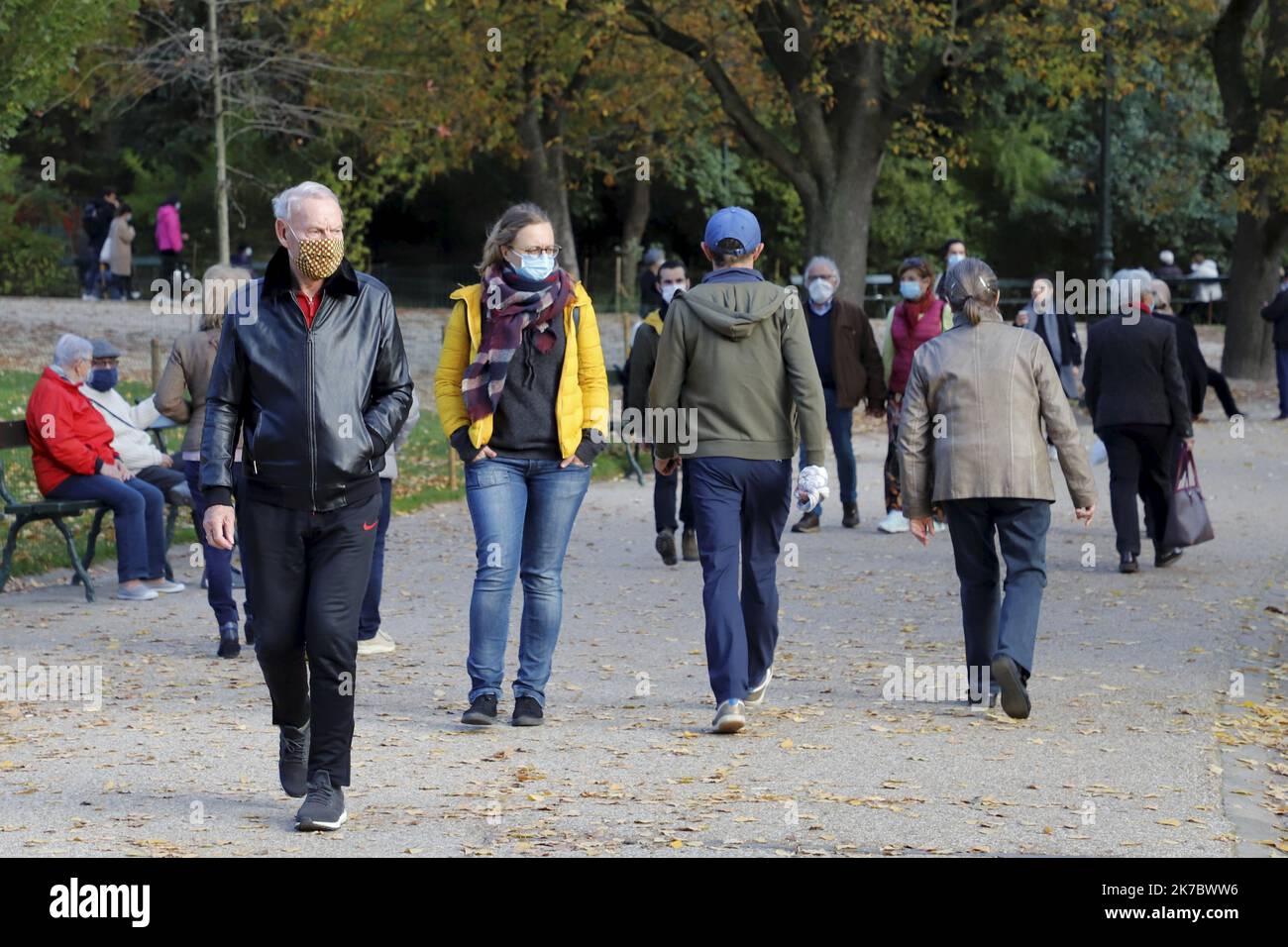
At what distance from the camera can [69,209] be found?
4088cm

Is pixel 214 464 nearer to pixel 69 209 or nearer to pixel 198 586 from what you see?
pixel 198 586

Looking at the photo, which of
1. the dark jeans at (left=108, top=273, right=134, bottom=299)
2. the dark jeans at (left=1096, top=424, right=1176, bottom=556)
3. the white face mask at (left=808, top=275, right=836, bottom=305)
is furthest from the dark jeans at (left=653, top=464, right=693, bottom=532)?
the dark jeans at (left=108, top=273, right=134, bottom=299)

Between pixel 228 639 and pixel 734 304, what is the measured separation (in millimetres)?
3219

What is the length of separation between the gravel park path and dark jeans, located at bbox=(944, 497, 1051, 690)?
1.04ft

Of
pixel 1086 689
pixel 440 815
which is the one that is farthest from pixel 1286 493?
pixel 440 815

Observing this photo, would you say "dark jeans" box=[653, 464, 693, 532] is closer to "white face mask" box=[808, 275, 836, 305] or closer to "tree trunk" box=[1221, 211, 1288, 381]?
"white face mask" box=[808, 275, 836, 305]

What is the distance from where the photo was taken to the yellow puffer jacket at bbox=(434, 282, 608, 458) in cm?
756

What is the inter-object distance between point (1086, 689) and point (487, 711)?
2686 mm

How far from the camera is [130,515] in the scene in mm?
11445

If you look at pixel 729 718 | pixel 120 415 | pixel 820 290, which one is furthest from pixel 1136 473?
pixel 120 415

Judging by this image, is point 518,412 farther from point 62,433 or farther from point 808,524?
point 808,524

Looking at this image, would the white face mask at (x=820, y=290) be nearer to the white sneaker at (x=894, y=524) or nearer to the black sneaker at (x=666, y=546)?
the white sneaker at (x=894, y=524)

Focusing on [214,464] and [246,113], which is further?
[246,113]

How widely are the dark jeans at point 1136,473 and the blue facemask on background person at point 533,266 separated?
5.85 meters
